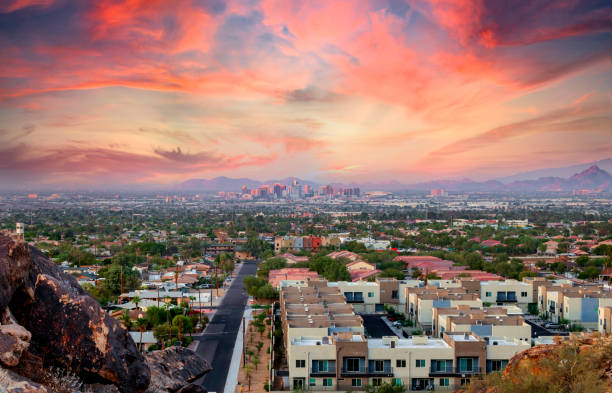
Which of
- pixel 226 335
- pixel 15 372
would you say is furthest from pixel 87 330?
pixel 226 335

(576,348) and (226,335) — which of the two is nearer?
(576,348)

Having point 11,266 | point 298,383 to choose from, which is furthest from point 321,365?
point 11,266

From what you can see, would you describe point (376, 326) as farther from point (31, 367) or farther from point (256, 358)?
point (31, 367)

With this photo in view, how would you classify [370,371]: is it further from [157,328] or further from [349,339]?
[157,328]

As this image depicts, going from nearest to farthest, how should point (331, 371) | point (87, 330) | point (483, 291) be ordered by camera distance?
1. point (87, 330)
2. point (331, 371)
3. point (483, 291)

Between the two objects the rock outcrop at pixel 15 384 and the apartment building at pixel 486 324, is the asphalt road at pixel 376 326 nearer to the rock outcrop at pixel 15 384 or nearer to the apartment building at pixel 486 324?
the apartment building at pixel 486 324

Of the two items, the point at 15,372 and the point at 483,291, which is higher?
the point at 15,372

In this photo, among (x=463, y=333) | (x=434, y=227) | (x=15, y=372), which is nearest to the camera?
(x=15, y=372)

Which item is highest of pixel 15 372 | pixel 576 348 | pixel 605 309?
pixel 15 372
